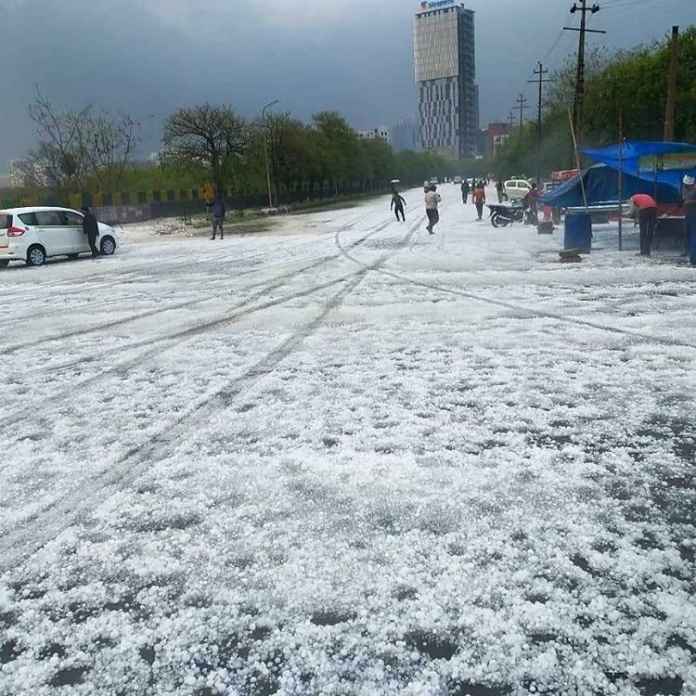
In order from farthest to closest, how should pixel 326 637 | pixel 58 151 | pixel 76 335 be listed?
pixel 58 151 → pixel 76 335 → pixel 326 637

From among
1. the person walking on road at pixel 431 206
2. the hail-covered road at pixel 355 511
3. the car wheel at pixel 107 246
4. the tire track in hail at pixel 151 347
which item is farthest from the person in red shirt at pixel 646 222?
the car wheel at pixel 107 246

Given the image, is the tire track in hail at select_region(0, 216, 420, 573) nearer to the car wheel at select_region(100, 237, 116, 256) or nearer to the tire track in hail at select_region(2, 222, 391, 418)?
the tire track in hail at select_region(2, 222, 391, 418)

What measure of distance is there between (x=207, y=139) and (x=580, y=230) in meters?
Answer: 43.2

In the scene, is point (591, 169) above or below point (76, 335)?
above

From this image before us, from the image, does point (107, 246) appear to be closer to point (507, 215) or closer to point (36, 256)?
point (36, 256)

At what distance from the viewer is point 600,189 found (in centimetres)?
1814

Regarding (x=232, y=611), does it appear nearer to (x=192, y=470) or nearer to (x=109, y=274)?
(x=192, y=470)

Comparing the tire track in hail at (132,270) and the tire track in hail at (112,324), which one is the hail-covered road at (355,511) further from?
the tire track in hail at (132,270)

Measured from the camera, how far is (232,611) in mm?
2674

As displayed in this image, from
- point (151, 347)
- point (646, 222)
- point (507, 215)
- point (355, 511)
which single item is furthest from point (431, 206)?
point (355, 511)

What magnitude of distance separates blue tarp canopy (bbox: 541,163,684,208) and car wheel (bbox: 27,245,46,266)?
14.9m

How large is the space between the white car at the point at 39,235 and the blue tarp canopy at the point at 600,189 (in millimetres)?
14357

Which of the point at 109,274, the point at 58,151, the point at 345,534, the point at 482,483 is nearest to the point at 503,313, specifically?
the point at 482,483

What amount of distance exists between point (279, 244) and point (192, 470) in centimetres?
1753
